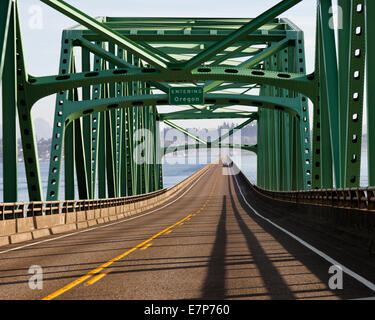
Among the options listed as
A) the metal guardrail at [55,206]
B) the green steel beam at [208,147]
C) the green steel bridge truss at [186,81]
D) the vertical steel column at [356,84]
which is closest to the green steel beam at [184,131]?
the green steel beam at [208,147]

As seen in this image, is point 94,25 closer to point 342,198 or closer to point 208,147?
point 342,198

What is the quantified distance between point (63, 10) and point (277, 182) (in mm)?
32942

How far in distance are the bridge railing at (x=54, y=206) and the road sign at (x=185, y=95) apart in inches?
259

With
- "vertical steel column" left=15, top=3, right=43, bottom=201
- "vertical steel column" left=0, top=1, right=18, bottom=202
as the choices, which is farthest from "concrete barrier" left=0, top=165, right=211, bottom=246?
"vertical steel column" left=0, top=1, right=18, bottom=202

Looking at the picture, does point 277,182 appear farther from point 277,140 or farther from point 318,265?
point 318,265

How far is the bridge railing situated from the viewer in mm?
19562

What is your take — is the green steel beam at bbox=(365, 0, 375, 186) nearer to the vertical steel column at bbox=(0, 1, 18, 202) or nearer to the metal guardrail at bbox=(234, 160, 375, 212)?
the metal guardrail at bbox=(234, 160, 375, 212)

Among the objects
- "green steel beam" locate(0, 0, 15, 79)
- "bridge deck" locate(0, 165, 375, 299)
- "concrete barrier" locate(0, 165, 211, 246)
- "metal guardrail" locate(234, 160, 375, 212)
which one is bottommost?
"concrete barrier" locate(0, 165, 211, 246)

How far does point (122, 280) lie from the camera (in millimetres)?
9422

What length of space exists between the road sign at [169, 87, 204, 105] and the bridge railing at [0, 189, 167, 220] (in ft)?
21.6

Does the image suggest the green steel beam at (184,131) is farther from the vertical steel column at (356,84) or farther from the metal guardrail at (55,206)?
the vertical steel column at (356,84)

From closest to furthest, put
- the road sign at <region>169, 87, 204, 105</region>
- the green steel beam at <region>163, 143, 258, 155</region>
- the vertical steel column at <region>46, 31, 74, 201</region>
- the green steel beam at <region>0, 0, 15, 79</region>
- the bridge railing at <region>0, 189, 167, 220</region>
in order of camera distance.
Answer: the green steel beam at <region>0, 0, 15, 79</region> → the bridge railing at <region>0, 189, 167, 220</region> → the vertical steel column at <region>46, 31, 74, 201</region> → the road sign at <region>169, 87, 204, 105</region> → the green steel beam at <region>163, 143, 258, 155</region>

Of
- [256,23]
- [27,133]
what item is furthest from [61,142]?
[256,23]

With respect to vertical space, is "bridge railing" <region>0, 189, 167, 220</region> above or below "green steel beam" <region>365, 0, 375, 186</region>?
below
